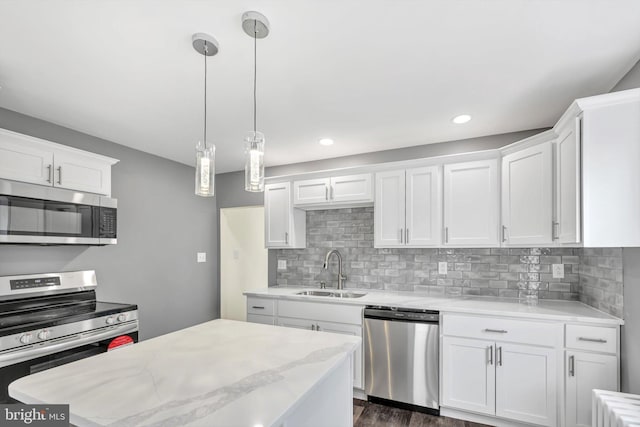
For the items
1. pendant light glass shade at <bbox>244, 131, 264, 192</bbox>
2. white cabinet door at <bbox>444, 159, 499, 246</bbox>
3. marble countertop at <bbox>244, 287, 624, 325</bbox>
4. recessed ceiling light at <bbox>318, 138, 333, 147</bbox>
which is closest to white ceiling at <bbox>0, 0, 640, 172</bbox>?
recessed ceiling light at <bbox>318, 138, 333, 147</bbox>

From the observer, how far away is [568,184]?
209 cm

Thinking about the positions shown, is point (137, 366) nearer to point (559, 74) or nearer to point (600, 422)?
point (600, 422)

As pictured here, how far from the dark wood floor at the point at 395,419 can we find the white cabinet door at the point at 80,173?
116 inches

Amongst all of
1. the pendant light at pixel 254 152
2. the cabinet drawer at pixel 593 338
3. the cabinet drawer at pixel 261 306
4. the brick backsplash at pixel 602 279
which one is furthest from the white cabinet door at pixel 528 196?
the cabinet drawer at pixel 261 306

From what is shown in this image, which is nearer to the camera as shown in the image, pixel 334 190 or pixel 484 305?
pixel 484 305

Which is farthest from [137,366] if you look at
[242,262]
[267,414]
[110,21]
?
[242,262]

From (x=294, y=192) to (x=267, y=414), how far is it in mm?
2919

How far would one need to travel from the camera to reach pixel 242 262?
470 centimetres

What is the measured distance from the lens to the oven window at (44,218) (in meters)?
2.19

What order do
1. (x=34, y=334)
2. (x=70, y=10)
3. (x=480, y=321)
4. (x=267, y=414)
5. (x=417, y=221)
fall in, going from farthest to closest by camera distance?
1. (x=417, y=221)
2. (x=480, y=321)
3. (x=34, y=334)
4. (x=70, y=10)
5. (x=267, y=414)

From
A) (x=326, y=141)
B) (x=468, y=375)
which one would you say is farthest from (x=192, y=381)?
(x=326, y=141)

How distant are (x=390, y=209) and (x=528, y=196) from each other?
1180mm

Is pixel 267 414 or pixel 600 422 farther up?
pixel 267 414

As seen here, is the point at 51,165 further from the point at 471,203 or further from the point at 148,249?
the point at 471,203
